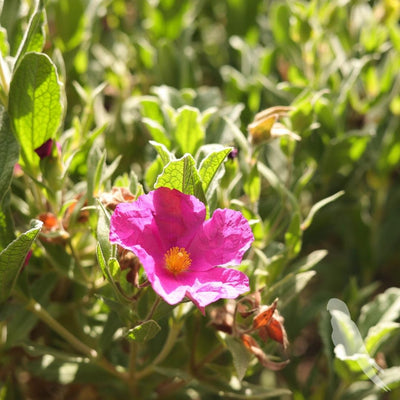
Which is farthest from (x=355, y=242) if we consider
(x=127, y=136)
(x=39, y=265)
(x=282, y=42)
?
(x=39, y=265)

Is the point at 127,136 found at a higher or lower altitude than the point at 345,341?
higher

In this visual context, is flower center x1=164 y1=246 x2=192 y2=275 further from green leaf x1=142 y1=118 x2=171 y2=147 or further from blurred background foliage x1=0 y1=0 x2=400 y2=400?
green leaf x1=142 y1=118 x2=171 y2=147

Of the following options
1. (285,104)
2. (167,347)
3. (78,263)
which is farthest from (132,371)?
(285,104)

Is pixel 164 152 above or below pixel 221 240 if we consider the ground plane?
above

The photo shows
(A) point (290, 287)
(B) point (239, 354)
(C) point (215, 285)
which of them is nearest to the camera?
(C) point (215, 285)

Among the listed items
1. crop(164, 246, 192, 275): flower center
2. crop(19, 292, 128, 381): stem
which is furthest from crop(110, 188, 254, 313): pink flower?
crop(19, 292, 128, 381): stem

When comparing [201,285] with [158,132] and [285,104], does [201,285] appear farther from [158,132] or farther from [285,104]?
[285,104]

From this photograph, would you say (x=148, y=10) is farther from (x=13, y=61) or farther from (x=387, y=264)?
(x=387, y=264)
